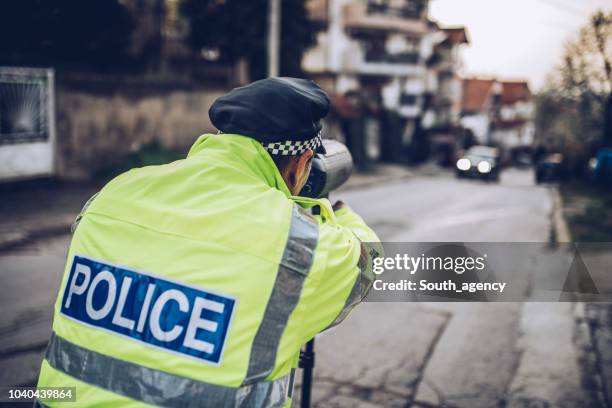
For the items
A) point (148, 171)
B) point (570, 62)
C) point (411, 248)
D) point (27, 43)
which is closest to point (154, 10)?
point (27, 43)

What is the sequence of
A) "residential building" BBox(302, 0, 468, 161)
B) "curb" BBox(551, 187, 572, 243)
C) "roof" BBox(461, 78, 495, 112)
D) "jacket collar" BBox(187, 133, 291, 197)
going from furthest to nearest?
"roof" BBox(461, 78, 495, 112) → "residential building" BBox(302, 0, 468, 161) → "curb" BBox(551, 187, 572, 243) → "jacket collar" BBox(187, 133, 291, 197)

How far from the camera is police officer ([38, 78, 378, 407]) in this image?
1250 millimetres

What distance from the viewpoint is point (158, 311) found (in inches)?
50.3

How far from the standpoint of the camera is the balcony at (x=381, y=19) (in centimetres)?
3017

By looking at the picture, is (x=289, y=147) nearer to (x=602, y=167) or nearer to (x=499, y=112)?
(x=602, y=167)

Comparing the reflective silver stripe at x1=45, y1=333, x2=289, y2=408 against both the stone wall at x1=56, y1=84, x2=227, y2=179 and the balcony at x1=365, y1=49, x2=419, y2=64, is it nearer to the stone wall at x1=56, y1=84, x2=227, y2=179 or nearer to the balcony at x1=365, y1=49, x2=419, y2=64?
the stone wall at x1=56, y1=84, x2=227, y2=179

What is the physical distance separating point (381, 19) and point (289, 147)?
105ft

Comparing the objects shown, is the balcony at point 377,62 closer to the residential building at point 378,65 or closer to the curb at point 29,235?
the residential building at point 378,65

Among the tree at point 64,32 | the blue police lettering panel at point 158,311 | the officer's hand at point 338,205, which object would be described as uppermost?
the tree at point 64,32

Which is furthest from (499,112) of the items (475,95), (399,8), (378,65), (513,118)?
(378,65)

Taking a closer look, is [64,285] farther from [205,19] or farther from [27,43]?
[205,19]

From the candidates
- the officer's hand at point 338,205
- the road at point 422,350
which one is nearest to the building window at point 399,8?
the road at point 422,350

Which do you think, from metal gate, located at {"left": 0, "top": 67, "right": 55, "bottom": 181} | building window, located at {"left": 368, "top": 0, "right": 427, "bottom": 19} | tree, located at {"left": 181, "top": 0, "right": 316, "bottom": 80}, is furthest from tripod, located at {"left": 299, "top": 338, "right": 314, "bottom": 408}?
building window, located at {"left": 368, "top": 0, "right": 427, "bottom": 19}

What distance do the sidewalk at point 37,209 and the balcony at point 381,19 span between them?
21153 mm
